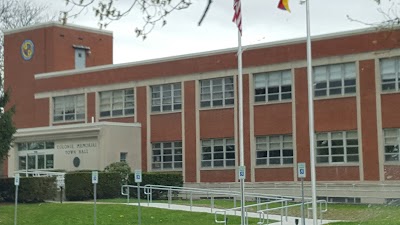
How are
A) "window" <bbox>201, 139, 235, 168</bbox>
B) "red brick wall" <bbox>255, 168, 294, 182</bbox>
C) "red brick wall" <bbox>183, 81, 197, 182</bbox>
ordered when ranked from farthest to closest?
1. "red brick wall" <bbox>183, 81, 197, 182</bbox>
2. "window" <bbox>201, 139, 235, 168</bbox>
3. "red brick wall" <bbox>255, 168, 294, 182</bbox>

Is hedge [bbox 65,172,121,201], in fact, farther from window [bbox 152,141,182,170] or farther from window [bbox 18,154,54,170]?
window [bbox 18,154,54,170]

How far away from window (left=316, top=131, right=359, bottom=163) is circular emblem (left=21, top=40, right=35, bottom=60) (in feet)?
82.5

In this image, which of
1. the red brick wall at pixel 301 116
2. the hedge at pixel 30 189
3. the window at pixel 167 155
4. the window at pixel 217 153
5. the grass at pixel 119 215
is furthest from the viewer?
the window at pixel 167 155

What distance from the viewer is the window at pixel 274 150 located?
42.2 m

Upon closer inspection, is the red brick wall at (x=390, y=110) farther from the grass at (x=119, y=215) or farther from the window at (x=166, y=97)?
the window at (x=166, y=97)

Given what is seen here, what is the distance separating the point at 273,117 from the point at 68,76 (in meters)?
16.9

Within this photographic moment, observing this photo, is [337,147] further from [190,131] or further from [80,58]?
[80,58]

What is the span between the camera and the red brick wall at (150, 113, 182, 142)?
154 feet

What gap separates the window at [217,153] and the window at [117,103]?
249 inches

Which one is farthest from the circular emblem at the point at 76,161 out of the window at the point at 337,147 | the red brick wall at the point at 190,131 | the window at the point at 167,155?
the window at the point at 337,147

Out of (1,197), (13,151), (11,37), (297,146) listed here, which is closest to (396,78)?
(297,146)

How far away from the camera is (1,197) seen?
37219 millimetres

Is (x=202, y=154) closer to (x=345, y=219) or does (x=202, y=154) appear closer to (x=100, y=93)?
(x=100, y=93)

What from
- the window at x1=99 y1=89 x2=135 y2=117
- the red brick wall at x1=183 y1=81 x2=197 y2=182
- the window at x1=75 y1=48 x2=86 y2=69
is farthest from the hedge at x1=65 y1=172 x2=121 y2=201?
the window at x1=75 y1=48 x2=86 y2=69
